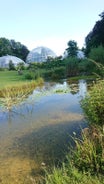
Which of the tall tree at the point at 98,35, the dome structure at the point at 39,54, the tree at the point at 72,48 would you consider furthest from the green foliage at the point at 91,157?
the dome structure at the point at 39,54

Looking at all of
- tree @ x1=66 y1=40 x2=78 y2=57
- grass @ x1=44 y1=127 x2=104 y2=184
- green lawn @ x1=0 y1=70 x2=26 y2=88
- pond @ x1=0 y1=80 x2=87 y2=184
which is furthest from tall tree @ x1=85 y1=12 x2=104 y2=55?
grass @ x1=44 y1=127 x2=104 y2=184

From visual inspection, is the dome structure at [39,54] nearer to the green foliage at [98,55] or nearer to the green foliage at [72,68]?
the green foliage at [72,68]

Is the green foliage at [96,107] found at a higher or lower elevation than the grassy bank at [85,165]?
higher

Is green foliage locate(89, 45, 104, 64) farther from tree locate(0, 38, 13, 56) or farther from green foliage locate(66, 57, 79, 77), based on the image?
tree locate(0, 38, 13, 56)

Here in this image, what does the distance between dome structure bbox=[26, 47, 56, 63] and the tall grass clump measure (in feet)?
133

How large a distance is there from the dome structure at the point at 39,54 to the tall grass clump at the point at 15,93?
40.6 m

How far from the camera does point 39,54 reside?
67000mm

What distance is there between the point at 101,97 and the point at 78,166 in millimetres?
2571

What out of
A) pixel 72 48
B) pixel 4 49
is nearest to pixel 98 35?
pixel 72 48

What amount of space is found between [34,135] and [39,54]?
5768 cm

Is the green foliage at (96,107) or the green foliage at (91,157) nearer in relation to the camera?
the green foliage at (91,157)

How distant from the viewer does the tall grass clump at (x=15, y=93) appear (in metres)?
15.8

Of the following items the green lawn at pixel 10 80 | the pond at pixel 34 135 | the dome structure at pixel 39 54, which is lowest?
the pond at pixel 34 135

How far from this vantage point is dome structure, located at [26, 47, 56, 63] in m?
66.2
